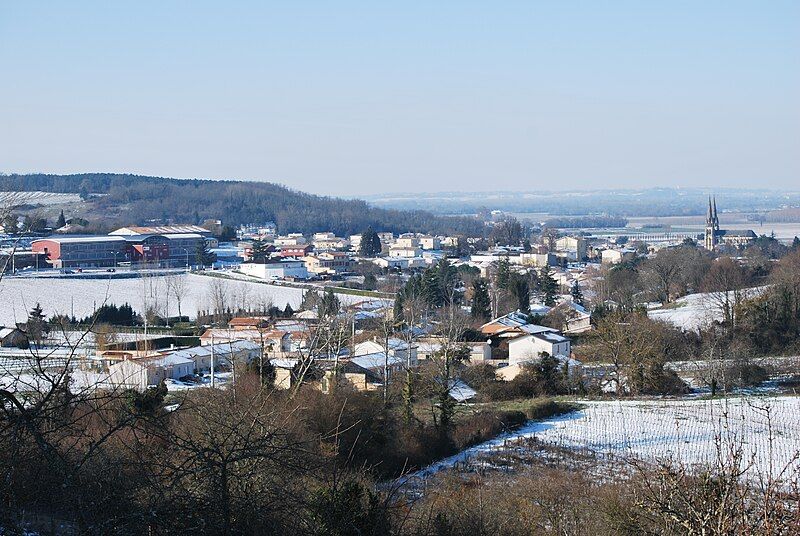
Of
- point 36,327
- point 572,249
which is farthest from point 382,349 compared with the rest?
point 572,249

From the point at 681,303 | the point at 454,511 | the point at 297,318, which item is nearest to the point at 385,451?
the point at 454,511

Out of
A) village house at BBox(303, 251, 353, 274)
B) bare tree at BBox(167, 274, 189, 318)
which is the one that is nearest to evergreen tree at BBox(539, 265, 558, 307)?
bare tree at BBox(167, 274, 189, 318)

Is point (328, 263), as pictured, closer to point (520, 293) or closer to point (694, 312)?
point (520, 293)

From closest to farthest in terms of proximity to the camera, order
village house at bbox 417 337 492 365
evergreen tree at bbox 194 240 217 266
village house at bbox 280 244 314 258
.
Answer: village house at bbox 417 337 492 365 < evergreen tree at bbox 194 240 217 266 < village house at bbox 280 244 314 258

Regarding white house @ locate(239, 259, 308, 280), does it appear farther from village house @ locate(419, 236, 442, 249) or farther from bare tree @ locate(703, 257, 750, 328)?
village house @ locate(419, 236, 442, 249)

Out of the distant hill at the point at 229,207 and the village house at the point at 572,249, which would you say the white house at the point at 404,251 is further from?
the distant hill at the point at 229,207

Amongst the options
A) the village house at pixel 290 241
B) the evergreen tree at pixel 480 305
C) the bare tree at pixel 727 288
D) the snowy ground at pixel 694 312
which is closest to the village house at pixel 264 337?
the evergreen tree at pixel 480 305
